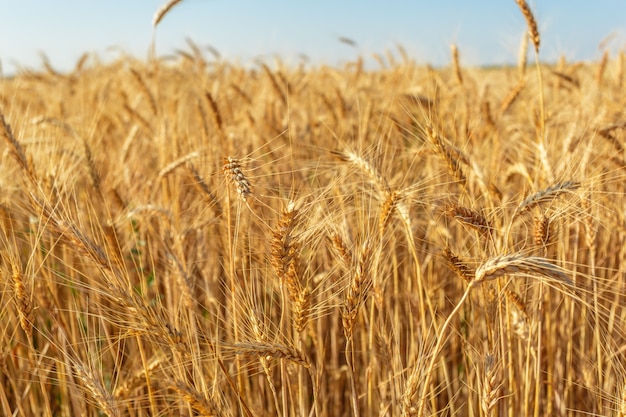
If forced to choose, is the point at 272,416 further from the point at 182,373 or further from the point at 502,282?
the point at 502,282

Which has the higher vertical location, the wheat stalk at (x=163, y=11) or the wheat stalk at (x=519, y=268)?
the wheat stalk at (x=163, y=11)

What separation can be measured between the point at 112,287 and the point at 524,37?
277 centimetres

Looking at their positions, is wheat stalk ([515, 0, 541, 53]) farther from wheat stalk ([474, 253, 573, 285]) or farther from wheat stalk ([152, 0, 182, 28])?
wheat stalk ([152, 0, 182, 28])

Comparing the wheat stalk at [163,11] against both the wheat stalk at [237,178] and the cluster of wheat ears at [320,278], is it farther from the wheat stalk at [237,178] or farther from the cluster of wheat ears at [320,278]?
the wheat stalk at [237,178]

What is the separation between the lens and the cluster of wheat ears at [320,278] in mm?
1114

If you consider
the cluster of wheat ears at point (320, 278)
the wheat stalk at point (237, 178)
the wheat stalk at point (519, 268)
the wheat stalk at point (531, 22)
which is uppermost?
the wheat stalk at point (531, 22)

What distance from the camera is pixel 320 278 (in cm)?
199

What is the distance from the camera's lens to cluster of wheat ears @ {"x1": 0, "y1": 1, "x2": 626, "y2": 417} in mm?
1114

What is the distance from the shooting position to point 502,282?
1.27 meters

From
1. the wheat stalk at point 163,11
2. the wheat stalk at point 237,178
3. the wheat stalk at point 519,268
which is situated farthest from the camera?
the wheat stalk at point 163,11

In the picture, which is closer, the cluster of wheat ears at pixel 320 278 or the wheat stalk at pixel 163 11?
the cluster of wheat ears at pixel 320 278

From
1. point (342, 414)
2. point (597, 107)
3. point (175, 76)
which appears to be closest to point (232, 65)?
point (175, 76)

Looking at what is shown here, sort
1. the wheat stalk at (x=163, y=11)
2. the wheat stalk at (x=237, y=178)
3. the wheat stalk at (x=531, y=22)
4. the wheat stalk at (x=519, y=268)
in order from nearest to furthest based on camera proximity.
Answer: the wheat stalk at (x=519, y=268), the wheat stalk at (x=237, y=178), the wheat stalk at (x=531, y=22), the wheat stalk at (x=163, y=11)

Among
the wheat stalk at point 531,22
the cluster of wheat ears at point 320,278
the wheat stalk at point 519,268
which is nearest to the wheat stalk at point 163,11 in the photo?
the cluster of wheat ears at point 320,278
